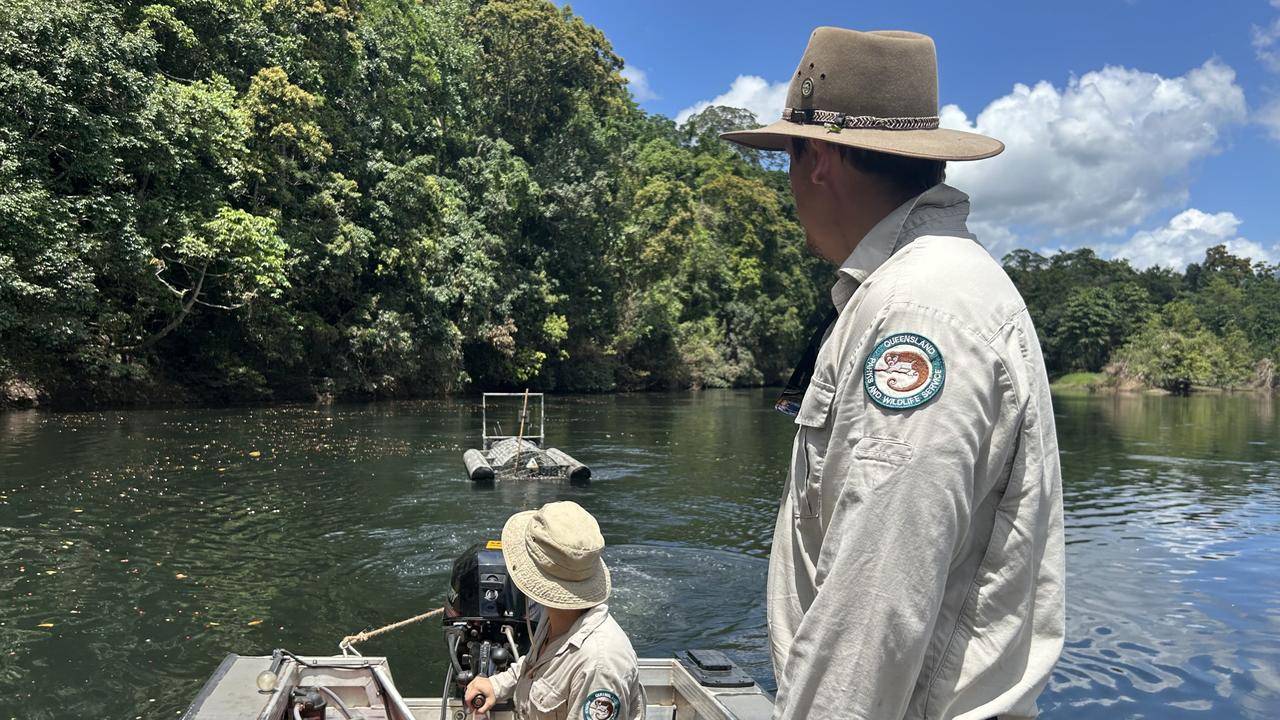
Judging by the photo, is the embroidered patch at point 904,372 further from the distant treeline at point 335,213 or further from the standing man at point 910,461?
the distant treeline at point 335,213

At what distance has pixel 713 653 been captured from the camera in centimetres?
577

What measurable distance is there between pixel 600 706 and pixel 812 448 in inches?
87.8

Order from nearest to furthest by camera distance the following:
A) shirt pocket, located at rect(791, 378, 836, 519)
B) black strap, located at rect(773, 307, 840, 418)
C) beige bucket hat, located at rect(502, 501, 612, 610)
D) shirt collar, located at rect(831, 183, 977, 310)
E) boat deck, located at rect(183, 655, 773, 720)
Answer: shirt pocket, located at rect(791, 378, 836, 519)
shirt collar, located at rect(831, 183, 977, 310)
black strap, located at rect(773, 307, 840, 418)
beige bucket hat, located at rect(502, 501, 612, 610)
boat deck, located at rect(183, 655, 773, 720)

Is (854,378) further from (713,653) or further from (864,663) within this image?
(713,653)

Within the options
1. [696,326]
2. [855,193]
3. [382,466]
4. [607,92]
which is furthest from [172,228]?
[696,326]

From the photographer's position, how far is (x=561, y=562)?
3.45 metres

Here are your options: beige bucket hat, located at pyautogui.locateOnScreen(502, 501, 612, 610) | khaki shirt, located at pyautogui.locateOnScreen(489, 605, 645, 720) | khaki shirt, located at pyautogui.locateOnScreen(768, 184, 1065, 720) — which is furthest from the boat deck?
khaki shirt, located at pyautogui.locateOnScreen(768, 184, 1065, 720)

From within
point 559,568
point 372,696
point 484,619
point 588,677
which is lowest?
point 372,696

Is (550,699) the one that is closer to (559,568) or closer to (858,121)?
(559,568)

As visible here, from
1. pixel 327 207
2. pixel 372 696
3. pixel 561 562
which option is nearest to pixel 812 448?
pixel 561 562

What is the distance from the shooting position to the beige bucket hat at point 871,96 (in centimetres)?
154

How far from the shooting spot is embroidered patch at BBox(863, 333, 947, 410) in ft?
4.08

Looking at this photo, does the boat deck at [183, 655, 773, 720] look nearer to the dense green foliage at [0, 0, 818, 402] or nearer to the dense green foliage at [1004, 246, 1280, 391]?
the dense green foliage at [0, 0, 818, 402]

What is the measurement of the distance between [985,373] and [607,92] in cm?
4538
